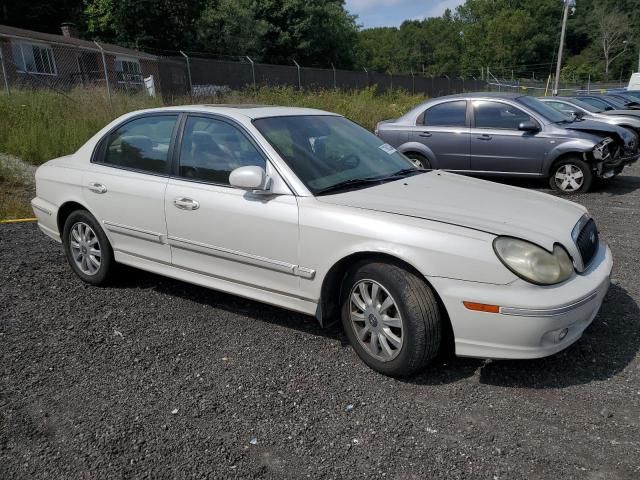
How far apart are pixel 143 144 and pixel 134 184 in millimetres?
367

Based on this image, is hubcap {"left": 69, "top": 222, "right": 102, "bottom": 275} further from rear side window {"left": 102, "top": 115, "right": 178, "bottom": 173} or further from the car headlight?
the car headlight

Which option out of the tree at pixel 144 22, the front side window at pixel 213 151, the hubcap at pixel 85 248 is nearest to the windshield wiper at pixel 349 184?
the front side window at pixel 213 151

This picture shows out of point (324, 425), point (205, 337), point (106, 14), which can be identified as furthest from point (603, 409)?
point (106, 14)

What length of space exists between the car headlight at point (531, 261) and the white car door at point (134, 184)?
2.42 meters

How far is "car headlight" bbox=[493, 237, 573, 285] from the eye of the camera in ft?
8.96

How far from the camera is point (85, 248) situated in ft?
15.1

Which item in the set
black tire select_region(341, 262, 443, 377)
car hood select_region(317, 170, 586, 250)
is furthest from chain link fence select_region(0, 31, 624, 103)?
black tire select_region(341, 262, 443, 377)

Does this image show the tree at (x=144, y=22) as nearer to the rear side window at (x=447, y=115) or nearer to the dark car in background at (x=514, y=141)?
the rear side window at (x=447, y=115)

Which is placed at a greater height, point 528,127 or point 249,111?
point 249,111

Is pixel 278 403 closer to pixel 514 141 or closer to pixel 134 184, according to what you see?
pixel 134 184

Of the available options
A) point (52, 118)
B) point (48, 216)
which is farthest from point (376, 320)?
point (52, 118)

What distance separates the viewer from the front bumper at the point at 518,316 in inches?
106

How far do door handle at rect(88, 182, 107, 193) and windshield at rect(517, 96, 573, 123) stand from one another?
679 cm

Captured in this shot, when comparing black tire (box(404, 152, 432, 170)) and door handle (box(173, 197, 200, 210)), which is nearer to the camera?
door handle (box(173, 197, 200, 210))
